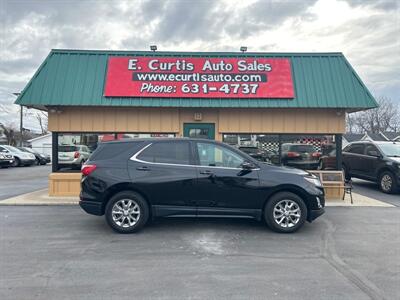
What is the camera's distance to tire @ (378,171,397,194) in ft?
36.7

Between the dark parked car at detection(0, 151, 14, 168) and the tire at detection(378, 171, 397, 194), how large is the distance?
79.6ft

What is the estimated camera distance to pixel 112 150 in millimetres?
6480

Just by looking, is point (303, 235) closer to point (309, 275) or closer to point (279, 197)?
point (279, 197)

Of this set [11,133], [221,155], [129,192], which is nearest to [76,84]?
[129,192]

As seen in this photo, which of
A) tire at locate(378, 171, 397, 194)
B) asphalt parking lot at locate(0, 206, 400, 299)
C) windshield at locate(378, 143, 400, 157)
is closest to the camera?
asphalt parking lot at locate(0, 206, 400, 299)

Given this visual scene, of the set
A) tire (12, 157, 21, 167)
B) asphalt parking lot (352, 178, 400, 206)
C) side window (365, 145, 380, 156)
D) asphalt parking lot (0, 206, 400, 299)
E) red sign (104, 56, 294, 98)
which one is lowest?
asphalt parking lot (0, 206, 400, 299)

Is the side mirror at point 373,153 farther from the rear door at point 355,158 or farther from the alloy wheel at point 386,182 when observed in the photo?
the alloy wheel at point 386,182

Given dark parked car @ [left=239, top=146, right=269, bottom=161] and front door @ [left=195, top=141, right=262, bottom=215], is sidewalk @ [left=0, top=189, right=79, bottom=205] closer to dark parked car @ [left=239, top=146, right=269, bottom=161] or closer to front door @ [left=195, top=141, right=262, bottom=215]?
front door @ [left=195, top=141, right=262, bottom=215]

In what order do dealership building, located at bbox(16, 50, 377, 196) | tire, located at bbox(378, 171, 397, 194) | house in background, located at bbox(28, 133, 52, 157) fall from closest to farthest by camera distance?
1. dealership building, located at bbox(16, 50, 377, 196)
2. tire, located at bbox(378, 171, 397, 194)
3. house in background, located at bbox(28, 133, 52, 157)

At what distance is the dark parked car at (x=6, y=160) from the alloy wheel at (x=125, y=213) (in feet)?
71.1

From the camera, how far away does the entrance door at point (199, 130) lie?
33.2ft

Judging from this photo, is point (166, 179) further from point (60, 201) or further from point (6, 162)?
point (6, 162)

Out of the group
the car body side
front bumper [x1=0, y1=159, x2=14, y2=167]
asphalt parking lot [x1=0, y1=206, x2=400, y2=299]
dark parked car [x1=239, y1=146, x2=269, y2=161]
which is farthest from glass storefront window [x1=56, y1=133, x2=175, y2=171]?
front bumper [x1=0, y1=159, x2=14, y2=167]

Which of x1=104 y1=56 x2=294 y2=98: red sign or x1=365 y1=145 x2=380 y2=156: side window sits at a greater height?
x1=104 y1=56 x2=294 y2=98: red sign
